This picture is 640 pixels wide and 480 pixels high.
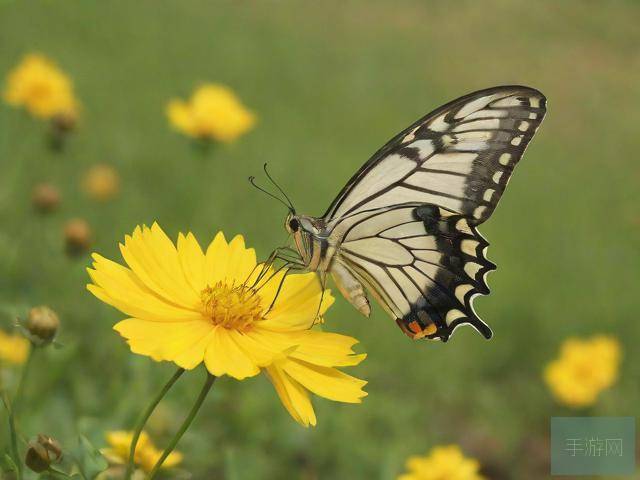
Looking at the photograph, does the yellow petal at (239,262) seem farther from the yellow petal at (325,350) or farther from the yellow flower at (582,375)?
the yellow flower at (582,375)

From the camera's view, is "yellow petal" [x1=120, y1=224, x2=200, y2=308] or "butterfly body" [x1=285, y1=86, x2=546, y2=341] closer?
"yellow petal" [x1=120, y1=224, x2=200, y2=308]

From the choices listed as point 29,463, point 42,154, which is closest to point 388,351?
point 42,154

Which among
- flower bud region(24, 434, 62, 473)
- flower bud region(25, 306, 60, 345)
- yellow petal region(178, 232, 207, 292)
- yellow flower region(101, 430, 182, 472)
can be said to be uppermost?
yellow petal region(178, 232, 207, 292)

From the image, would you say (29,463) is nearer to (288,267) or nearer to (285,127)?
(288,267)

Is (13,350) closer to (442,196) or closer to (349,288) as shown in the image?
(349,288)

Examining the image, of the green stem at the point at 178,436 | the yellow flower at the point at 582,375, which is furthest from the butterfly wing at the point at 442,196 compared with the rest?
the yellow flower at the point at 582,375

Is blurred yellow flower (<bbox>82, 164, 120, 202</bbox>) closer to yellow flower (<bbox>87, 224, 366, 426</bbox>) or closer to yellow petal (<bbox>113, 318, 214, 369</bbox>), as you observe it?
yellow flower (<bbox>87, 224, 366, 426</bbox>)

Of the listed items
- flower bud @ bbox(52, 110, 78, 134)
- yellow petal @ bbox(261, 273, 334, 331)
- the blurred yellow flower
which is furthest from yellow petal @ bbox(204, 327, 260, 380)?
A: the blurred yellow flower
